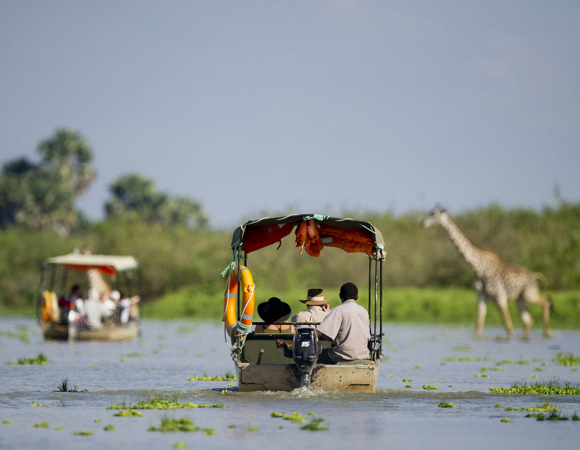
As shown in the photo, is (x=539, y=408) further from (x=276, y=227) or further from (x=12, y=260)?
(x=12, y=260)

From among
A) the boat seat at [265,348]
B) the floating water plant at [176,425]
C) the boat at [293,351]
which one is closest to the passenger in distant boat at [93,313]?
the boat at [293,351]

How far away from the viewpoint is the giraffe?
32562 millimetres

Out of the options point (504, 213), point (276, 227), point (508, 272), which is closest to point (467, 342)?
point (508, 272)

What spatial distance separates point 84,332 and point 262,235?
1494 cm

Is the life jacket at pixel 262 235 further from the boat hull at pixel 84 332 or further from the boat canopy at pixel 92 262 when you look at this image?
the boat canopy at pixel 92 262

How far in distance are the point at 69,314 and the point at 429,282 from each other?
24.0 metres

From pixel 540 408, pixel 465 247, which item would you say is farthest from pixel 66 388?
pixel 465 247

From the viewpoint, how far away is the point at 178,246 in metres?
56.5

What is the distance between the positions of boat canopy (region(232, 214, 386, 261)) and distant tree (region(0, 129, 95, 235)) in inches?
2314

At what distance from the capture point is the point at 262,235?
17391 millimetres

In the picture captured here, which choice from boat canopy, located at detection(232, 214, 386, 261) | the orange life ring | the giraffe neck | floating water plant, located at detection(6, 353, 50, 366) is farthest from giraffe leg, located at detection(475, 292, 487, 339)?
the orange life ring

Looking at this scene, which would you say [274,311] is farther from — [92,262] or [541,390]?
[92,262]

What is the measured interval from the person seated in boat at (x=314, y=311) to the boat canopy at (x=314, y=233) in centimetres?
82

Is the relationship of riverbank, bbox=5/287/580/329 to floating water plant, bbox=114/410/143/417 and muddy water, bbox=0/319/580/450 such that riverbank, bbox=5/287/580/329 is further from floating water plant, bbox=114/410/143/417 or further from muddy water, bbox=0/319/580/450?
floating water plant, bbox=114/410/143/417
